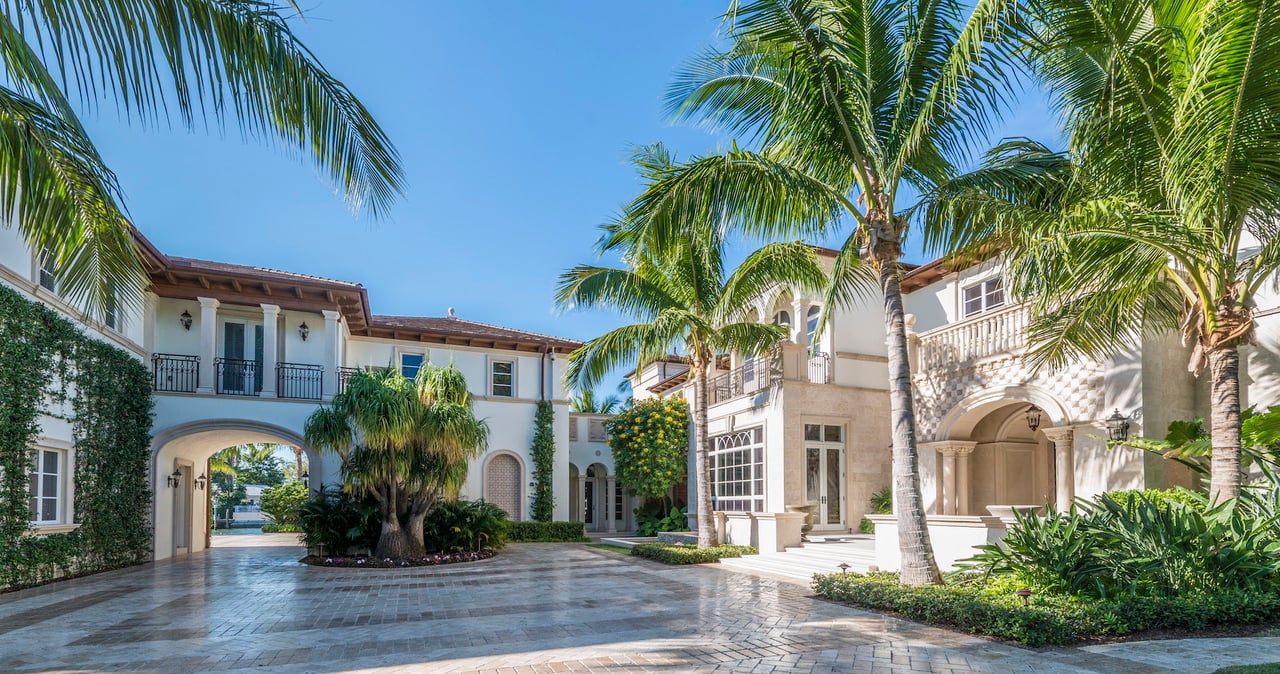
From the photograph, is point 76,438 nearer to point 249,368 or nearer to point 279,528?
point 249,368

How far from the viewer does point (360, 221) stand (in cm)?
447

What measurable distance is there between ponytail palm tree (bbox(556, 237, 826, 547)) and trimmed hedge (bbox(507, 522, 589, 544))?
7.46 metres

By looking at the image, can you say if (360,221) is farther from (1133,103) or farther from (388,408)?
(388,408)

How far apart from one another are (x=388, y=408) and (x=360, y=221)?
36.5 ft

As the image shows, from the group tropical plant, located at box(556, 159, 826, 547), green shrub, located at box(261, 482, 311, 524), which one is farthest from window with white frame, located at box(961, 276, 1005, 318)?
green shrub, located at box(261, 482, 311, 524)

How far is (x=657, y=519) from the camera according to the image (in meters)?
25.5

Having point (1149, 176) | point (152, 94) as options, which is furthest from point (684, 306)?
point (152, 94)

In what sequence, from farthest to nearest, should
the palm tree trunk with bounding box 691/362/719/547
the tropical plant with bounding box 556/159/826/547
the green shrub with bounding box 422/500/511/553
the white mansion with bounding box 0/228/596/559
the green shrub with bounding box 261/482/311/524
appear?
the green shrub with bounding box 261/482/311/524, the white mansion with bounding box 0/228/596/559, the green shrub with bounding box 422/500/511/553, the palm tree trunk with bounding box 691/362/719/547, the tropical plant with bounding box 556/159/826/547

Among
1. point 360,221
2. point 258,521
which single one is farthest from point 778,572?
point 258,521

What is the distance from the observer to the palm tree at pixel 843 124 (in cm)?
900

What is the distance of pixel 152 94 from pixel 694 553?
526 inches

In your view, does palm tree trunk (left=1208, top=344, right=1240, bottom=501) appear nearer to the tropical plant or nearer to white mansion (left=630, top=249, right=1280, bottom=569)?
white mansion (left=630, top=249, right=1280, bottom=569)

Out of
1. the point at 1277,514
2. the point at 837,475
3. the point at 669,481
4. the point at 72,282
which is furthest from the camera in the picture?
the point at 669,481

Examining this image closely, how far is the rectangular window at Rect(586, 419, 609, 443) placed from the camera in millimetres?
26859
